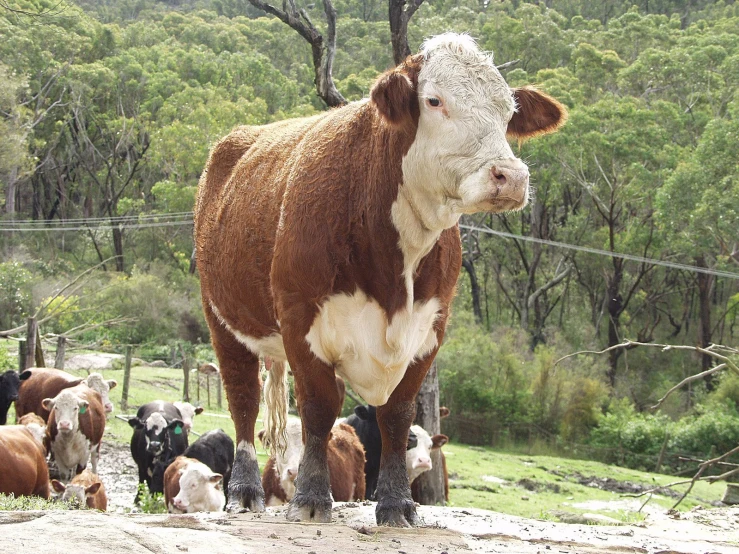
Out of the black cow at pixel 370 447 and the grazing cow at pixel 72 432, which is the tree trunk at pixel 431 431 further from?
the grazing cow at pixel 72 432

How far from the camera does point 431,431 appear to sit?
13664 mm

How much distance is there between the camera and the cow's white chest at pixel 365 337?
18.7ft

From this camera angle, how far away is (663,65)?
43.2 meters

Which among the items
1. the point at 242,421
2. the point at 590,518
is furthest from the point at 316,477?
the point at 590,518

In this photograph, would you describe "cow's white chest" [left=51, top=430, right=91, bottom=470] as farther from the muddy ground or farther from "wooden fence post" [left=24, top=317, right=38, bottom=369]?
the muddy ground

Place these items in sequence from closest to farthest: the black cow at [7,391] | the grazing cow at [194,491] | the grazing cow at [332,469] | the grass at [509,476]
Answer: the grazing cow at [332,469]
the grazing cow at [194,491]
the black cow at [7,391]
the grass at [509,476]

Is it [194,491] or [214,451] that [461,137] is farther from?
[214,451]

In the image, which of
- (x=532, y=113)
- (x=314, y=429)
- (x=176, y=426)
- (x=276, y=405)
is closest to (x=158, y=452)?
(x=176, y=426)

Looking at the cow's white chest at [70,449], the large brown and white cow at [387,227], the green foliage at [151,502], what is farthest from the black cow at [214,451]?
the large brown and white cow at [387,227]

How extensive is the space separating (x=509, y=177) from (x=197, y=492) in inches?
248

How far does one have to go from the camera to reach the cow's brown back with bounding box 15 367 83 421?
15797 millimetres

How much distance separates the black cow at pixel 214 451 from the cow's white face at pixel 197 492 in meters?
1.50

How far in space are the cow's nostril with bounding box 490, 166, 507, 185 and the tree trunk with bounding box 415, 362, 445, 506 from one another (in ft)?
25.9

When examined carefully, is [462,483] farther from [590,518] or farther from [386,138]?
[386,138]
